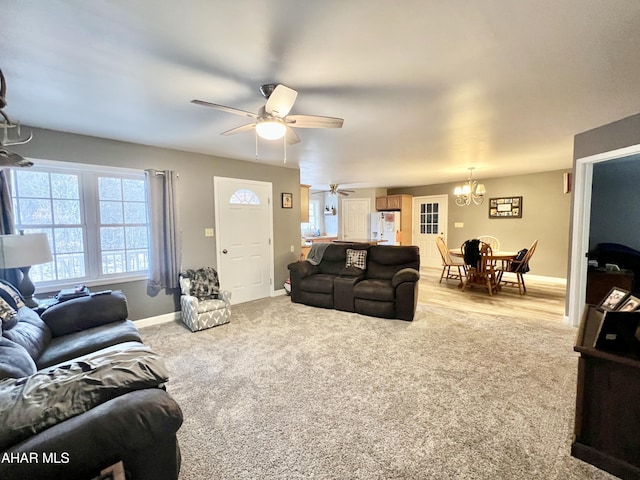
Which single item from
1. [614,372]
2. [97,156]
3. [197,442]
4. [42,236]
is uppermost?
[97,156]

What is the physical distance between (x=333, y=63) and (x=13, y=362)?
2395 mm

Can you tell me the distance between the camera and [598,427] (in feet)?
5.24

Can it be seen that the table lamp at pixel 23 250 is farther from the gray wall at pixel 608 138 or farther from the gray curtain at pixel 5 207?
the gray wall at pixel 608 138

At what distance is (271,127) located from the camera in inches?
83.7

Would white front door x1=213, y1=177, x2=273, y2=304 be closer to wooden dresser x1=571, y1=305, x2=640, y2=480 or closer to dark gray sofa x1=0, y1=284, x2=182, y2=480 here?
dark gray sofa x1=0, y1=284, x2=182, y2=480

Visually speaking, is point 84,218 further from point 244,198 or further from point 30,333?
point 244,198

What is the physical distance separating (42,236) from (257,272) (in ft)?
9.72

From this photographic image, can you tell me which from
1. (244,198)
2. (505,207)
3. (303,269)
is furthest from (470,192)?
(244,198)

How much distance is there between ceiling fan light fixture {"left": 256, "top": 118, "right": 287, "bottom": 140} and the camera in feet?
6.84

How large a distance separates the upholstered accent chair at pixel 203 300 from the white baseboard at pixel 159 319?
0.23 m

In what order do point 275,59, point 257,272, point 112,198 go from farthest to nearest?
point 257,272
point 112,198
point 275,59

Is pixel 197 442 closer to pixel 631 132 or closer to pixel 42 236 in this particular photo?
pixel 42 236

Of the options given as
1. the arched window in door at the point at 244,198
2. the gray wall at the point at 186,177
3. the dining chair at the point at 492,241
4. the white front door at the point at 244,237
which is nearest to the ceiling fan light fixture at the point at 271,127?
the gray wall at the point at 186,177

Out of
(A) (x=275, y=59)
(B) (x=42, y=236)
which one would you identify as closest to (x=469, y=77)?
(A) (x=275, y=59)
